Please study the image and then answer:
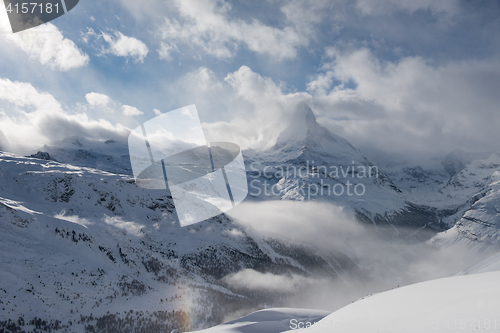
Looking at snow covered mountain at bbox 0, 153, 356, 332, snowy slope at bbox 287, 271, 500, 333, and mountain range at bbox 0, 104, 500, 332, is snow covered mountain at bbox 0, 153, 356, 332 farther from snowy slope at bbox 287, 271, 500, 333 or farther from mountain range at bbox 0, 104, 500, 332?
snowy slope at bbox 287, 271, 500, 333

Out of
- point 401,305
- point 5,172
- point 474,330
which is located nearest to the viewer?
point 474,330

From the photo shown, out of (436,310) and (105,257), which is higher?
(436,310)

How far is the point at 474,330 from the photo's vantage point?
6.93m

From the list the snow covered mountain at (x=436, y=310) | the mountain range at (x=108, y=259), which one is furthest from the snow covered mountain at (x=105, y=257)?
the snow covered mountain at (x=436, y=310)

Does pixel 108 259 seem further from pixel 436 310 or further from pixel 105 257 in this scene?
pixel 436 310

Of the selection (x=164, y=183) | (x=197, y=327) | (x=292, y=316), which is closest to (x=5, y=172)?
(x=164, y=183)

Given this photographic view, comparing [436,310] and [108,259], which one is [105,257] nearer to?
[108,259]

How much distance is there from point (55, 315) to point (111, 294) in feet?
49.6

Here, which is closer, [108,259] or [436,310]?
[436,310]

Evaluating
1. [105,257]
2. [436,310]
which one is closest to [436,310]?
[436,310]

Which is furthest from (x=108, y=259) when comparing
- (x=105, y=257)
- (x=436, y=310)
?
(x=436, y=310)

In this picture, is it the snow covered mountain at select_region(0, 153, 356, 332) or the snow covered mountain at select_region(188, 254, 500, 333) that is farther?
the snow covered mountain at select_region(0, 153, 356, 332)

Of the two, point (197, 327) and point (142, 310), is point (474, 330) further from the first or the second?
point (197, 327)

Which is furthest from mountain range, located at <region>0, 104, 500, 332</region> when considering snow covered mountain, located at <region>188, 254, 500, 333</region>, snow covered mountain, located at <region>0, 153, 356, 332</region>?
snow covered mountain, located at <region>188, 254, 500, 333</region>
